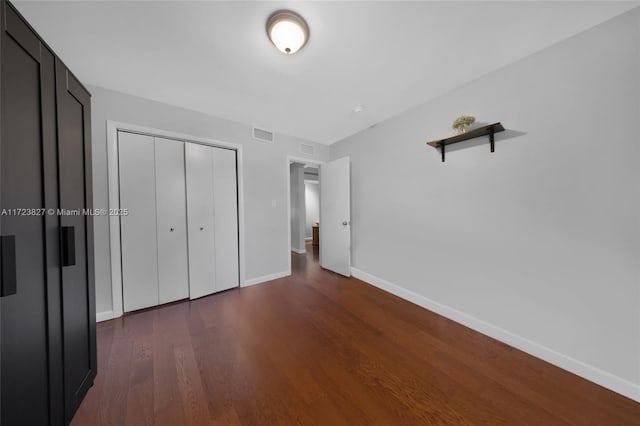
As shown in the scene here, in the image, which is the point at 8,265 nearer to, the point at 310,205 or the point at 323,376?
the point at 323,376

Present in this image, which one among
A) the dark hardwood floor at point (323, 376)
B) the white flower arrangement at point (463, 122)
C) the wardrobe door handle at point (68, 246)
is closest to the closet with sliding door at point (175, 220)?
the dark hardwood floor at point (323, 376)

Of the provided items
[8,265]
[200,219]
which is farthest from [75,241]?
[200,219]

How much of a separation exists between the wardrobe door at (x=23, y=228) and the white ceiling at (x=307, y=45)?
818 mm

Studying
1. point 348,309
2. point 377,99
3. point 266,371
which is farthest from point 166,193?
point 377,99

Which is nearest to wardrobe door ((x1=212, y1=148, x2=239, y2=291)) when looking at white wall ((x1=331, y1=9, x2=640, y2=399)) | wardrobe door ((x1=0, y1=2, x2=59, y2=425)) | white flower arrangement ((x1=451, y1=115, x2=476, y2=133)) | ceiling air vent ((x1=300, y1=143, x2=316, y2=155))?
ceiling air vent ((x1=300, y1=143, x2=316, y2=155))

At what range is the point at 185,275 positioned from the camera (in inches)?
99.7

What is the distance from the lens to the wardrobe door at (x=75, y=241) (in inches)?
40.0

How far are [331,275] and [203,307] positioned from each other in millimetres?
1948

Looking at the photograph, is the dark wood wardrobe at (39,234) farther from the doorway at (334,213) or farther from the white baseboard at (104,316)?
the doorway at (334,213)

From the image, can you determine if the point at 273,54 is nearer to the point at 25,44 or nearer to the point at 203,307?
the point at 25,44

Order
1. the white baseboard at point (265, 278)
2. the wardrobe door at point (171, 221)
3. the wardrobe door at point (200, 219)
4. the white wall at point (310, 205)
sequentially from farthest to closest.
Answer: the white wall at point (310, 205), the white baseboard at point (265, 278), the wardrobe door at point (200, 219), the wardrobe door at point (171, 221)

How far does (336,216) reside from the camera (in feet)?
11.6

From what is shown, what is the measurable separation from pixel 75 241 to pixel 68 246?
0.32 feet

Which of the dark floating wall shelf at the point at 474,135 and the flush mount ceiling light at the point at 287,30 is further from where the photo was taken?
the dark floating wall shelf at the point at 474,135
